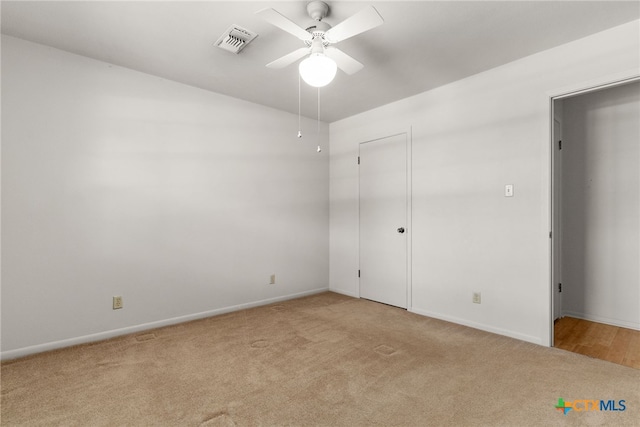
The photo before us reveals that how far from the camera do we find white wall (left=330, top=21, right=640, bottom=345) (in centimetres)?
265

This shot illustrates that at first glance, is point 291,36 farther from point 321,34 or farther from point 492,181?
point 492,181

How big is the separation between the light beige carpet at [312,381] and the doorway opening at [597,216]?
93cm

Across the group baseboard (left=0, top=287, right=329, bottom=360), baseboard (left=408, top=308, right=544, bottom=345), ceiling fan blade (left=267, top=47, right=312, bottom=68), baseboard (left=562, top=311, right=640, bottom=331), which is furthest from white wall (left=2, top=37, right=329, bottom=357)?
baseboard (left=562, top=311, right=640, bottom=331)

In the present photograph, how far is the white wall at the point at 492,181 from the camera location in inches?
104

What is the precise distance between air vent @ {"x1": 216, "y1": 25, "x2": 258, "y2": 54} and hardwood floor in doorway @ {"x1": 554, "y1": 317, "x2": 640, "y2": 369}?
3.54m

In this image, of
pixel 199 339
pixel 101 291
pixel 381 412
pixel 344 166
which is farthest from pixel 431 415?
pixel 344 166

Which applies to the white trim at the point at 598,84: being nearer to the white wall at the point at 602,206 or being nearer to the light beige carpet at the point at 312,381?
the white wall at the point at 602,206

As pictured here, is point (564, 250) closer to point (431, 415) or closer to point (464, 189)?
point (464, 189)

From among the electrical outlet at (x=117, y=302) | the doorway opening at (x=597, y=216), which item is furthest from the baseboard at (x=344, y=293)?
the electrical outlet at (x=117, y=302)

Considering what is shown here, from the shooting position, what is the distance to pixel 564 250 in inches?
144

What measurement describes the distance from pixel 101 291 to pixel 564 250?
4806 millimetres

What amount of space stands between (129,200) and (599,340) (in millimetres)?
4460

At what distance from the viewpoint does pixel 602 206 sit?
11.1ft

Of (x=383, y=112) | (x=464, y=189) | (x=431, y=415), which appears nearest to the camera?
(x=431, y=415)
